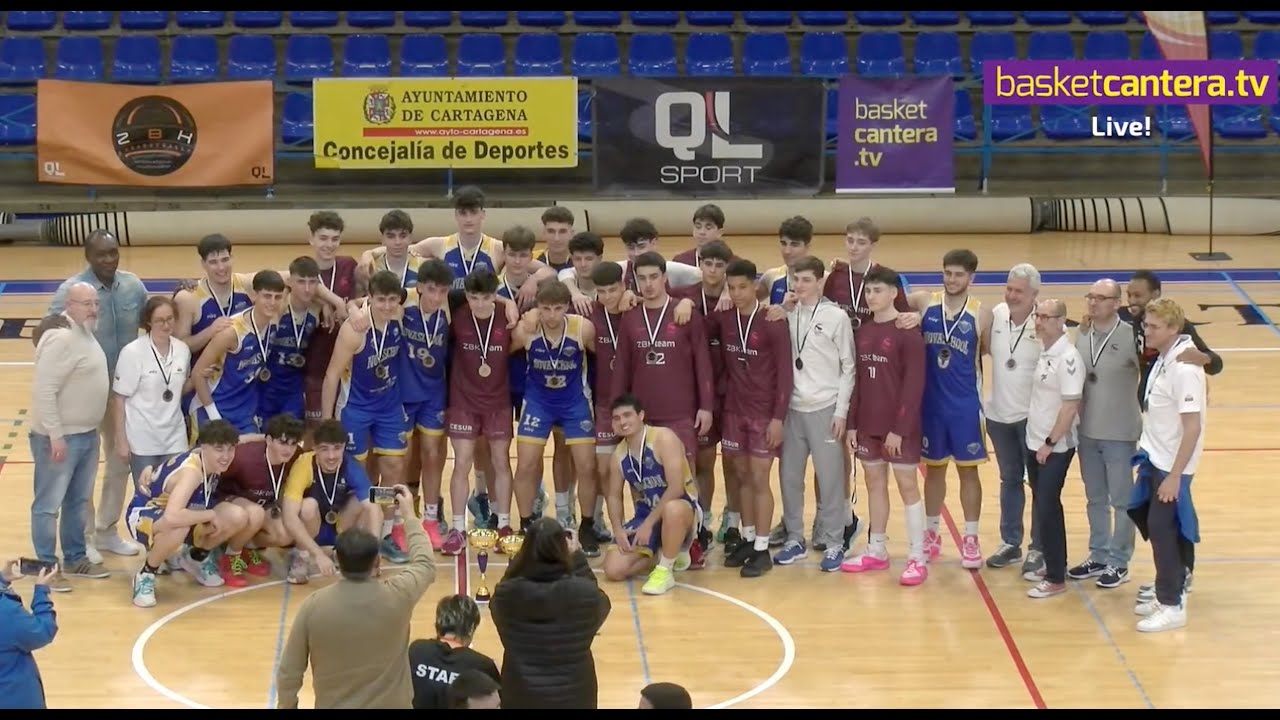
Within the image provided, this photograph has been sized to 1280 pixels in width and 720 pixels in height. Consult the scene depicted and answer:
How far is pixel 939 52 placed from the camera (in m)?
20.8

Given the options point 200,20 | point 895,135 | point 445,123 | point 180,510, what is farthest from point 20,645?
point 200,20

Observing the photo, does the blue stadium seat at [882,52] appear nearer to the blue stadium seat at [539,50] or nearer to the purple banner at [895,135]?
the purple banner at [895,135]

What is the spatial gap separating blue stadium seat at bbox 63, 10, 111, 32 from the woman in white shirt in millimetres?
11769

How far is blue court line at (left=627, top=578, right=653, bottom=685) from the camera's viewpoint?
28.9 feet

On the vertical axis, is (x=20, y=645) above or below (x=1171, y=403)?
below

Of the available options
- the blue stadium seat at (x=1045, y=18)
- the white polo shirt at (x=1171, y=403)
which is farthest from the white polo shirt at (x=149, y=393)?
the blue stadium seat at (x=1045, y=18)

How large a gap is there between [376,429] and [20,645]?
3744mm

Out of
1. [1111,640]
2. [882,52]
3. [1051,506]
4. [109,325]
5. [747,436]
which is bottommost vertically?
[1111,640]

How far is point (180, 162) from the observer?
18406 mm

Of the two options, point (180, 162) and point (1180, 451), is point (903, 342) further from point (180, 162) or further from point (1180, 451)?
point (180, 162)

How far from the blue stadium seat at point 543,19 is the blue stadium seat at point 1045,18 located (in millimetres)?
5910

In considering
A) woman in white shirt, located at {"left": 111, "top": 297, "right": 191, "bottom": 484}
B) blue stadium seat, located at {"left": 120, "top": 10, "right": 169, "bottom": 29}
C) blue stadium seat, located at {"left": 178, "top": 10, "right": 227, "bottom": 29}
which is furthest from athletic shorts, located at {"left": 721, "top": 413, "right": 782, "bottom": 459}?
blue stadium seat, located at {"left": 120, "top": 10, "right": 169, "bottom": 29}

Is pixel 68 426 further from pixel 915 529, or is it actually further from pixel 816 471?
pixel 915 529
